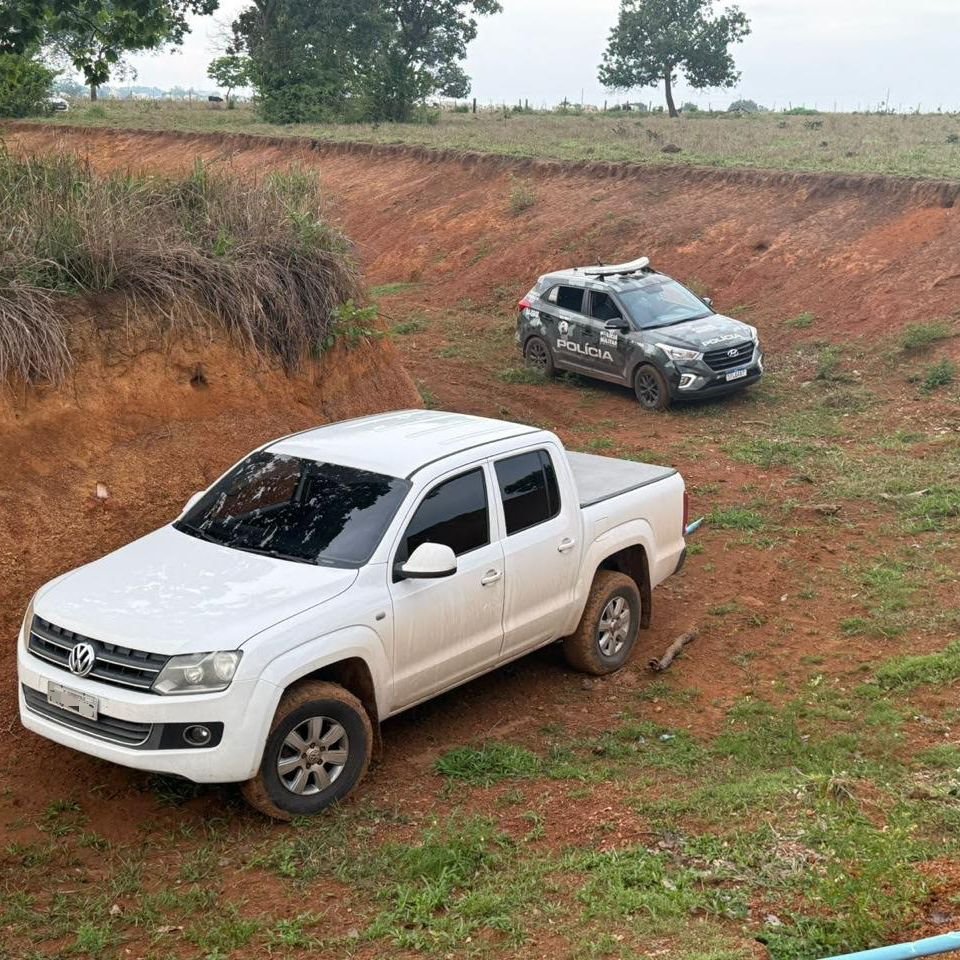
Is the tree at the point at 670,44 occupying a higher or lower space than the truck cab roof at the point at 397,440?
higher

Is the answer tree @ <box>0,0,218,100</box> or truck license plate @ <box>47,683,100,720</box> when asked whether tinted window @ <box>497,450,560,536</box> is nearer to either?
truck license plate @ <box>47,683,100,720</box>

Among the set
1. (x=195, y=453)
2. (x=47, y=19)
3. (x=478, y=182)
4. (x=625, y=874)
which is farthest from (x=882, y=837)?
(x=478, y=182)

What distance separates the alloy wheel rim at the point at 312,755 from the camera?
585 cm

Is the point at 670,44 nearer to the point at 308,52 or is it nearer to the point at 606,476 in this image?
the point at 308,52

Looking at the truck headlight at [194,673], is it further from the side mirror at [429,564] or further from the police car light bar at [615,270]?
the police car light bar at [615,270]

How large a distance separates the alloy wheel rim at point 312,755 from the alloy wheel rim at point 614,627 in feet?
8.04

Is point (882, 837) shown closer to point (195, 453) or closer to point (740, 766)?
point (740, 766)

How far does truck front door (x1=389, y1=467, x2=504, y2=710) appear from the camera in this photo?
6414mm

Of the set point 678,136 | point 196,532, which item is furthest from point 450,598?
point 678,136

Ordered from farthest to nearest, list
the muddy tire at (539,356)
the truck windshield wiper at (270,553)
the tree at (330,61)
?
1. the tree at (330,61)
2. the muddy tire at (539,356)
3. the truck windshield wiper at (270,553)

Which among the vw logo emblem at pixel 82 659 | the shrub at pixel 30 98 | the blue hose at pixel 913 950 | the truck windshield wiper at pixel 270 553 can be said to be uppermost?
the shrub at pixel 30 98

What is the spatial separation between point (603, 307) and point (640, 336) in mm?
942

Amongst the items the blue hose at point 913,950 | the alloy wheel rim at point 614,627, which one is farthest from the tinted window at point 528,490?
the blue hose at point 913,950

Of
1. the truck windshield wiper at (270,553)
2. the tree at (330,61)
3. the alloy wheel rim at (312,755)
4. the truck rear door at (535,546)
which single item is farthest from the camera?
the tree at (330,61)
